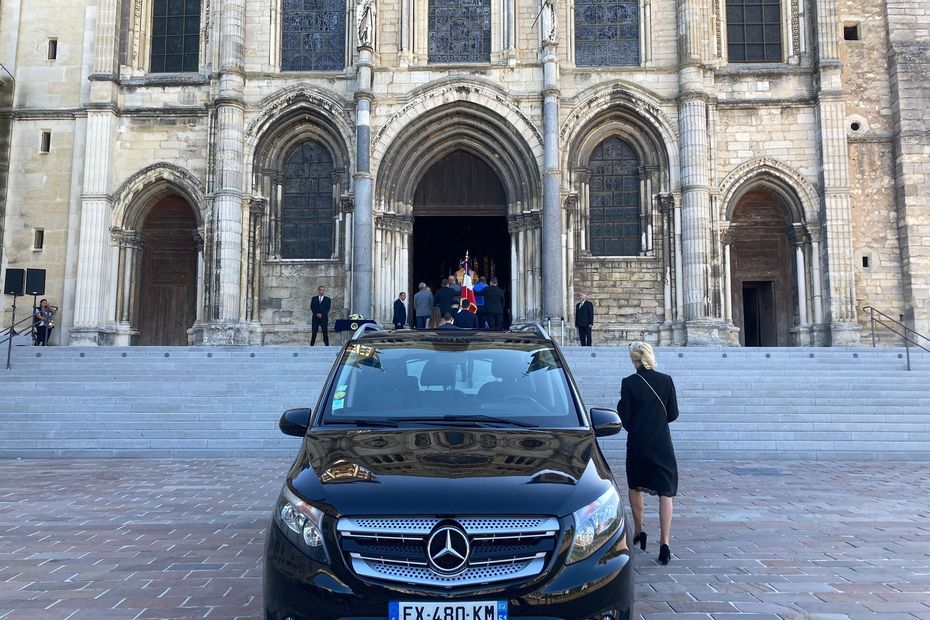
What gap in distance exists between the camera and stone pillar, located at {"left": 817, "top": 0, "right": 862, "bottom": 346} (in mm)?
18750

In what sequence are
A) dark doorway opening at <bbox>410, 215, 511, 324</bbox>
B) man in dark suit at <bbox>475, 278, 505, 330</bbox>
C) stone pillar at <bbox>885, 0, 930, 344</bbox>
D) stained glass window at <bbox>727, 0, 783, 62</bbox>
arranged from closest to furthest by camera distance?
man in dark suit at <bbox>475, 278, 505, 330</bbox>, stone pillar at <bbox>885, 0, 930, 344</bbox>, stained glass window at <bbox>727, 0, 783, 62</bbox>, dark doorway opening at <bbox>410, 215, 511, 324</bbox>

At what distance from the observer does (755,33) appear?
20.9 metres

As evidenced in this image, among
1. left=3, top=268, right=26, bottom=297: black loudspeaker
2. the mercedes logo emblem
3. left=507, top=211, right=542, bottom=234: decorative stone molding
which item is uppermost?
left=507, top=211, right=542, bottom=234: decorative stone molding

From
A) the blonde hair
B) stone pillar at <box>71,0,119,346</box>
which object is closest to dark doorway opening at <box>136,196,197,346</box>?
A: stone pillar at <box>71,0,119,346</box>

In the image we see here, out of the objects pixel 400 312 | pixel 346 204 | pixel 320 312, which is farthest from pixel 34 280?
pixel 400 312

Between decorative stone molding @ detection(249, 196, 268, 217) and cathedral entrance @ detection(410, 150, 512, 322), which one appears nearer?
decorative stone molding @ detection(249, 196, 268, 217)

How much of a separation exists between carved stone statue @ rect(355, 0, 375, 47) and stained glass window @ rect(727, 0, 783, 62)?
1051 cm

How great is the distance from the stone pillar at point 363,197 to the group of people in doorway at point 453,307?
1018 millimetres

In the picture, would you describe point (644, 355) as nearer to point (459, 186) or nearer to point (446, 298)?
point (446, 298)

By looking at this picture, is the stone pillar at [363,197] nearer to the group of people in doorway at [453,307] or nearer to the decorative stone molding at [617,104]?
the group of people in doorway at [453,307]

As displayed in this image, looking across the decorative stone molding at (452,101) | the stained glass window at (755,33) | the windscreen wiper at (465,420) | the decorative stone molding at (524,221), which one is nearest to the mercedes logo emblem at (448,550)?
the windscreen wiper at (465,420)

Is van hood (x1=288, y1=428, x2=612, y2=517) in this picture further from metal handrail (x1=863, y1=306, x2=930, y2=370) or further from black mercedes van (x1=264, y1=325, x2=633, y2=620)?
metal handrail (x1=863, y1=306, x2=930, y2=370)

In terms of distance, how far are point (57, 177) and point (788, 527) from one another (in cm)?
2141

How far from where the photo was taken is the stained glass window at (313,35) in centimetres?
2064
